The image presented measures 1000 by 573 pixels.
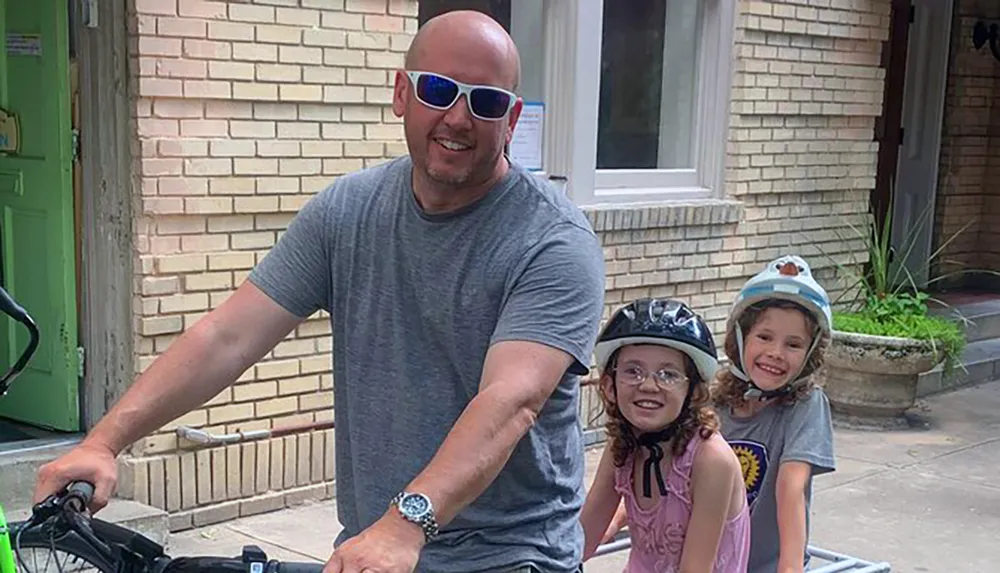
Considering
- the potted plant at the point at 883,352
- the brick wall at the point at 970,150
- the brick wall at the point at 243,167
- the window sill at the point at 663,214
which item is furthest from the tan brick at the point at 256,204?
the brick wall at the point at 970,150

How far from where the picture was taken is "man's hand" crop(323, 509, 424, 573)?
183cm

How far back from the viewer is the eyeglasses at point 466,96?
2285 millimetres

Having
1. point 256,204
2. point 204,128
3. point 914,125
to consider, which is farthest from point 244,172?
point 914,125

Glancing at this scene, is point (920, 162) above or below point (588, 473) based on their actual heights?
above

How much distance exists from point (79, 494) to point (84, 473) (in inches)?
1.9

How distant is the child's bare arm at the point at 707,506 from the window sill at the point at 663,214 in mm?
3847

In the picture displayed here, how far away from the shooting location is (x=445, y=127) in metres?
2.29

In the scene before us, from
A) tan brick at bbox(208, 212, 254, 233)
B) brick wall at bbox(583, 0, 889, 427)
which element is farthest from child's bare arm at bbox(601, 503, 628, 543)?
brick wall at bbox(583, 0, 889, 427)

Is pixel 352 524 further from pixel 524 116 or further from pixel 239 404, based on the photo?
pixel 524 116

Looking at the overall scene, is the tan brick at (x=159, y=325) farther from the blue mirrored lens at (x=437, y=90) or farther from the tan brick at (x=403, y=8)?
the blue mirrored lens at (x=437, y=90)

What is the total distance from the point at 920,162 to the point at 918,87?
634 mm

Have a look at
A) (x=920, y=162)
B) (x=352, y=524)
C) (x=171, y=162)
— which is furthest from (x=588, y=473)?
(x=920, y=162)

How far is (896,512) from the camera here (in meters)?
6.27

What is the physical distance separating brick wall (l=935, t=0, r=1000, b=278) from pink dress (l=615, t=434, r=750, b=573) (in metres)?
8.83
